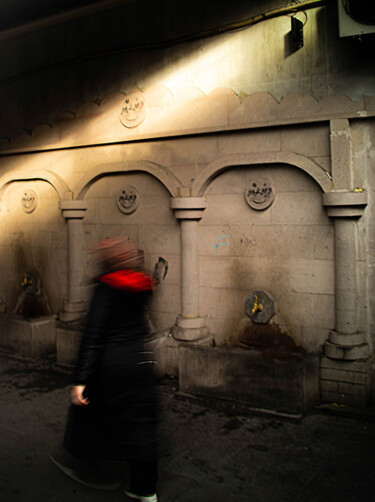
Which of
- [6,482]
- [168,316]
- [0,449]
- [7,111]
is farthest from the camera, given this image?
[7,111]

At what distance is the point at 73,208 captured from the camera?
6.80 meters

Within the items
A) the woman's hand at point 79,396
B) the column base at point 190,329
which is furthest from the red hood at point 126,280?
the column base at point 190,329

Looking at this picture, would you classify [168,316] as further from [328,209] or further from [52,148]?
[52,148]

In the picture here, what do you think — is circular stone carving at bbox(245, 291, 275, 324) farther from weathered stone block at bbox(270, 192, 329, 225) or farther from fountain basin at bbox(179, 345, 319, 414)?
weathered stone block at bbox(270, 192, 329, 225)

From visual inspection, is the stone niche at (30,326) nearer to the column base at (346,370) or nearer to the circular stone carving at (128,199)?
the circular stone carving at (128,199)

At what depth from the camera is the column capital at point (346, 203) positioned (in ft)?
15.9

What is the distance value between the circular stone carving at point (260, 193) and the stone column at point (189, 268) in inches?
23.6

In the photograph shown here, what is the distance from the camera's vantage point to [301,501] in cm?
331

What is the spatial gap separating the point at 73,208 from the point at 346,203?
3789 millimetres

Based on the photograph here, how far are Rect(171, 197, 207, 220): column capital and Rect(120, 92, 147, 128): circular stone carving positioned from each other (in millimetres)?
1203

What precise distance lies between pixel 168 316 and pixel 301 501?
123 inches

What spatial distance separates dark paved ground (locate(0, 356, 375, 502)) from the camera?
11.2 ft

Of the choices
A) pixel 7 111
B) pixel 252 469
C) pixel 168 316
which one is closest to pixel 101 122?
pixel 7 111

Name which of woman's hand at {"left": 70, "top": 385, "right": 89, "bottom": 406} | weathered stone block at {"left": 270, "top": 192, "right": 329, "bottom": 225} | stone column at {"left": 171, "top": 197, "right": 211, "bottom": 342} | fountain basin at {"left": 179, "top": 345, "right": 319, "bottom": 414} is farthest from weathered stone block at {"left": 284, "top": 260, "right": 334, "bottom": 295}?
woman's hand at {"left": 70, "top": 385, "right": 89, "bottom": 406}
